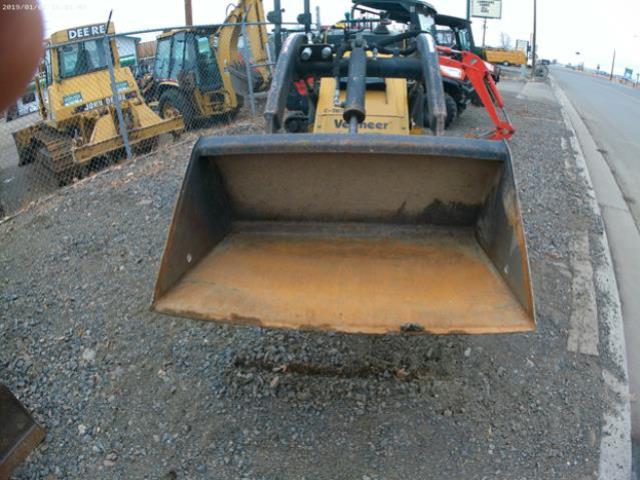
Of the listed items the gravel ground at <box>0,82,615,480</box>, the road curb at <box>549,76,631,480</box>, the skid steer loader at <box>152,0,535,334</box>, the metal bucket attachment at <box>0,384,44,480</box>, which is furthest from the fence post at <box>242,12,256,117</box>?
the metal bucket attachment at <box>0,384,44,480</box>

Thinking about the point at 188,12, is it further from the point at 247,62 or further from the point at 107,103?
the point at 107,103

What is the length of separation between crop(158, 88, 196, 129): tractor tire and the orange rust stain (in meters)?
9.34

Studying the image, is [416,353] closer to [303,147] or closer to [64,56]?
[303,147]

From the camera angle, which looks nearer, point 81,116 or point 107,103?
point 81,116

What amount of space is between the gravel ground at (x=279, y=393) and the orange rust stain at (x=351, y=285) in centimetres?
60

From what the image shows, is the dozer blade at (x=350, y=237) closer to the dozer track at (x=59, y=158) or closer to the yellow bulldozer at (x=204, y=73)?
the dozer track at (x=59, y=158)

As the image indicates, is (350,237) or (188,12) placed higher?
(188,12)

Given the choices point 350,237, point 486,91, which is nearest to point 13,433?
point 350,237

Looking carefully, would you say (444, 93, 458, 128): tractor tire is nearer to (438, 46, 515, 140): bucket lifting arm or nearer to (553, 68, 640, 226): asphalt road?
(438, 46, 515, 140): bucket lifting arm

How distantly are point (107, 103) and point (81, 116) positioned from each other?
593mm

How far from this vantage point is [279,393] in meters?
2.99

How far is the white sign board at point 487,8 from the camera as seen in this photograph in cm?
4217

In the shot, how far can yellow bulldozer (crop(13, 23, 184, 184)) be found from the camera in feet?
30.1

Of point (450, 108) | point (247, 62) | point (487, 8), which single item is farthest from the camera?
point (487, 8)
